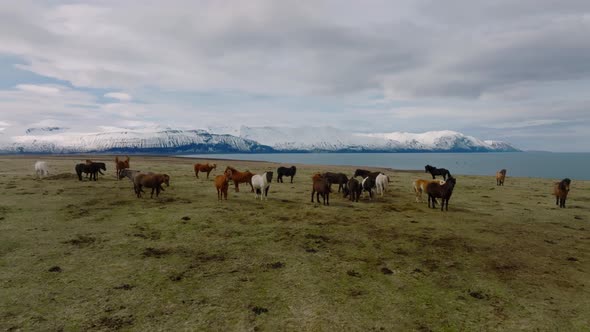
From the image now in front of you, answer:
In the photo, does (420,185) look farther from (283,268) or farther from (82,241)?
(82,241)

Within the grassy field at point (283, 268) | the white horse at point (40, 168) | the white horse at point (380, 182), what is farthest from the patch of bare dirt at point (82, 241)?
the white horse at point (40, 168)

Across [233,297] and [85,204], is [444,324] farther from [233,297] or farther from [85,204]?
[85,204]

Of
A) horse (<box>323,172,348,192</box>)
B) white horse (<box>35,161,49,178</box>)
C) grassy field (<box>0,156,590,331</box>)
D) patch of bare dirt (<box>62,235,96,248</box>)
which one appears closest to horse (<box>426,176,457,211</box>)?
grassy field (<box>0,156,590,331</box>)

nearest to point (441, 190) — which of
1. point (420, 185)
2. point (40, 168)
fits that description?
point (420, 185)

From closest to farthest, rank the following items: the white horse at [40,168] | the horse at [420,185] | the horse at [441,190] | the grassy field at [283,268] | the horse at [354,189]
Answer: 1. the grassy field at [283,268]
2. the horse at [441,190]
3. the horse at [420,185]
4. the horse at [354,189]
5. the white horse at [40,168]

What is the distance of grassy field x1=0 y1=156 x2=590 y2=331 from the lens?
7.78 metres

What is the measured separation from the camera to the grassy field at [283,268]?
25.5ft

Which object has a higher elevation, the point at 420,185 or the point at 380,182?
the point at 420,185

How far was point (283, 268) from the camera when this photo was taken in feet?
34.8

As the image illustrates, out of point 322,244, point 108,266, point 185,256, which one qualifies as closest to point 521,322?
point 322,244

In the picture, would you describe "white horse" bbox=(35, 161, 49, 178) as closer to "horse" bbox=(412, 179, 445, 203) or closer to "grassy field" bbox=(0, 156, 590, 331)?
"grassy field" bbox=(0, 156, 590, 331)

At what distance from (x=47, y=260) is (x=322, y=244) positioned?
9.81 meters

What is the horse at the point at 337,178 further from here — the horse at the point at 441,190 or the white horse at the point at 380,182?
the horse at the point at 441,190

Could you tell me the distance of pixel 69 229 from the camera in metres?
14.0
